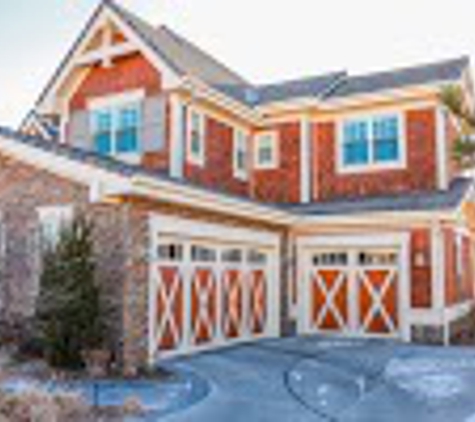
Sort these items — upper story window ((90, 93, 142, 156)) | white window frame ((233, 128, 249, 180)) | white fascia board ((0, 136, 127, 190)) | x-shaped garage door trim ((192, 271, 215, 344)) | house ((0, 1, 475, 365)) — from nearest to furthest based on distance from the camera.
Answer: white fascia board ((0, 136, 127, 190))
house ((0, 1, 475, 365))
x-shaped garage door trim ((192, 271, 215, 344))
upper story window ((90, 93, 142, 156))
white window frame ((233, 128, 249, 180))

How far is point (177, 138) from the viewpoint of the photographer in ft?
53.8

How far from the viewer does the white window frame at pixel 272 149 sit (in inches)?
792

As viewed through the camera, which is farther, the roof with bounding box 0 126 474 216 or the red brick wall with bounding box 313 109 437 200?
the red brick wall with bounding box 313 109 437 200

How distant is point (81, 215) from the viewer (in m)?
12.0

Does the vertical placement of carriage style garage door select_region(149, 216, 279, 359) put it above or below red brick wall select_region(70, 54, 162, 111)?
below

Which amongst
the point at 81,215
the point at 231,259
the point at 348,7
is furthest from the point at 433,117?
the point at 81,215

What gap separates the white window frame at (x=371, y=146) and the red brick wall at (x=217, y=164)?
3382 millimetres

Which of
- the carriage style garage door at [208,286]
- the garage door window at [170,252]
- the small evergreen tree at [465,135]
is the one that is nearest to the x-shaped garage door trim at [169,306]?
the carriage style garage door at [208,286]

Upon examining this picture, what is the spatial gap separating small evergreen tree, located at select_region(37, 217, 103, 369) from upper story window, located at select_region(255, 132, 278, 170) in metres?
9.77

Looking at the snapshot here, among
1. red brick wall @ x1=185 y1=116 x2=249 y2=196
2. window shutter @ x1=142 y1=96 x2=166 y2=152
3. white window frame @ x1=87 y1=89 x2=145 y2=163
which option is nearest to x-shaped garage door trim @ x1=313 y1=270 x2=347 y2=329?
red brick wall @ x1=185 y1=116 x2=249 y2=196

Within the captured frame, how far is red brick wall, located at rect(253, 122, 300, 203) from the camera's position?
65.0 feet

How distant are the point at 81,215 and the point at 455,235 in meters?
12.0

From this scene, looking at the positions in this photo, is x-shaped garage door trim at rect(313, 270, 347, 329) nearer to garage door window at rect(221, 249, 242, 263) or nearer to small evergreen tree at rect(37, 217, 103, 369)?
garage door window at rect(221, 249, 242, 263)

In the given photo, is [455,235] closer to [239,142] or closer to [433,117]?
[433,117]
